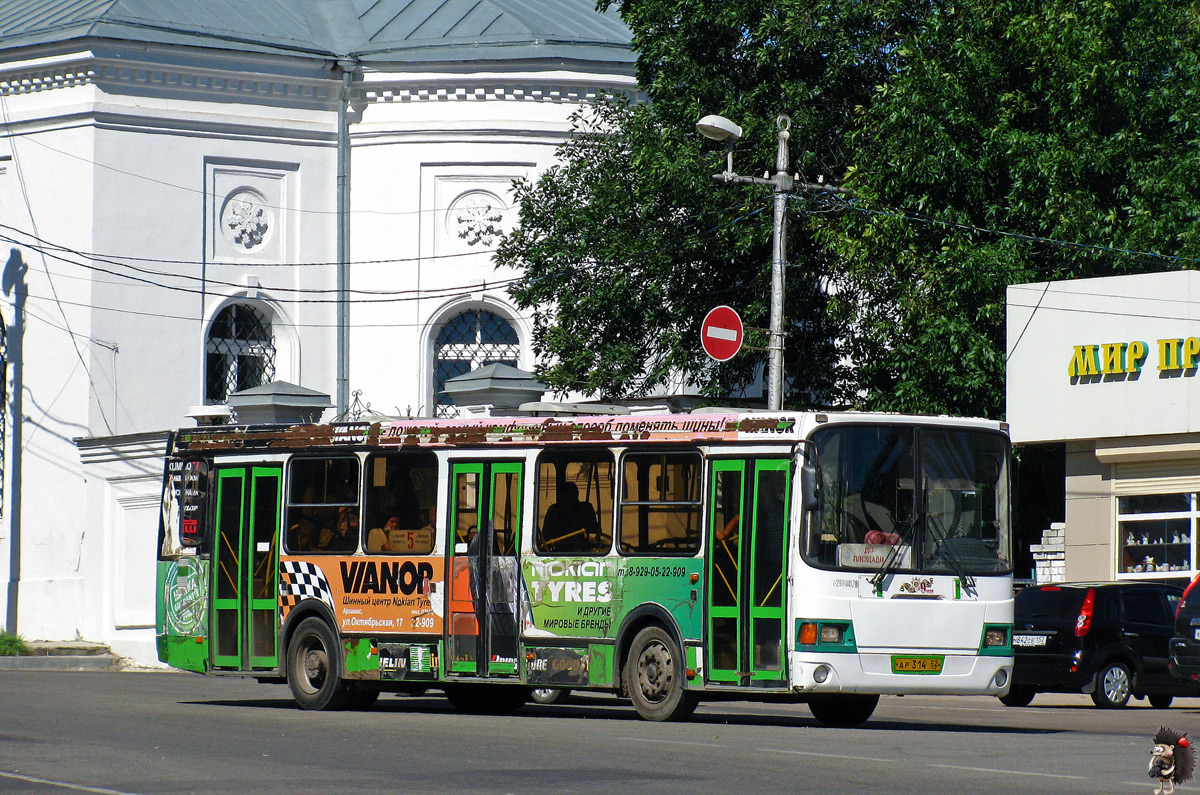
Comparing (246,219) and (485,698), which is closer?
(485,698)

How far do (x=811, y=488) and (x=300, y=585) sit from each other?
5.91 m

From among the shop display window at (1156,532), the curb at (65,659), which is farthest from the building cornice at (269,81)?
the shop display window at (1156,532)

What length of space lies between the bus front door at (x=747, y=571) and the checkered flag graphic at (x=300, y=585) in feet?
14.3

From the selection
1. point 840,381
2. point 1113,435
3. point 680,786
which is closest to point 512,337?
point 840,381

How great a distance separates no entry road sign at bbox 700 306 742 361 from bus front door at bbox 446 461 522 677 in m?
6.03

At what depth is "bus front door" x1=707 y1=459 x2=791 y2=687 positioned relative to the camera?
1500cm

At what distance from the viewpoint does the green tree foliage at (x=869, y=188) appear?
27.2 metres

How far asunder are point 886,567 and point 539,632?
3.37m

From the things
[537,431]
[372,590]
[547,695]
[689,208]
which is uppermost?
[689,208]

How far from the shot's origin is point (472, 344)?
3409 cm

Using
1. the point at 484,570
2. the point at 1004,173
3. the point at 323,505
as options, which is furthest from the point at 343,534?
the point at 1004,173

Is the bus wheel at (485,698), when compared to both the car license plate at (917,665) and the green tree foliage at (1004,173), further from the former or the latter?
the green tree foliage at (1004,173)

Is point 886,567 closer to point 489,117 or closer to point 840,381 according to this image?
point 840,381

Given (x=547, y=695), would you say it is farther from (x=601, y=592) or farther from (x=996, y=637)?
(x=996, y=637)
